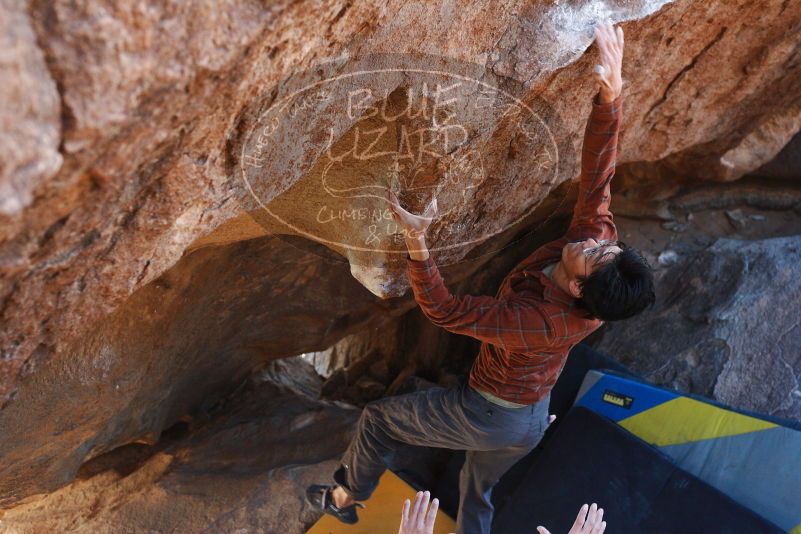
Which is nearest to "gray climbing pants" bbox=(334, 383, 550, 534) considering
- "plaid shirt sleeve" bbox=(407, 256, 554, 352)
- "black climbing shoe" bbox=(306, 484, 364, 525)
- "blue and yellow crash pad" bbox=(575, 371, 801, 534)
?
"black climbing shoe" bbox=(306, 484, 364, 525)

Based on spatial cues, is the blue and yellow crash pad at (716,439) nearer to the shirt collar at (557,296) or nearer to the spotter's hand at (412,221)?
the shirt collar at (557,296)

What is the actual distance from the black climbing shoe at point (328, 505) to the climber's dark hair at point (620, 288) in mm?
1247

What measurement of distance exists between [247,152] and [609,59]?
87cm

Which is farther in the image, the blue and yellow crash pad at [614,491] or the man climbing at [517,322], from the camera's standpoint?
the blue and yellow crash pad at [614,491]

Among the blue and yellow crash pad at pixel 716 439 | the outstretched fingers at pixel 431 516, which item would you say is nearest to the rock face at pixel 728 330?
the blue and yellow crash pad at pixel 716 439

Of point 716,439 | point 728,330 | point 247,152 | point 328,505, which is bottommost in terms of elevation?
point 328,505

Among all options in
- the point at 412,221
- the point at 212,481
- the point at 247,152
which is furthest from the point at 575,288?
the point at 212,481

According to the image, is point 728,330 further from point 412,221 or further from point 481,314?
point 412,221

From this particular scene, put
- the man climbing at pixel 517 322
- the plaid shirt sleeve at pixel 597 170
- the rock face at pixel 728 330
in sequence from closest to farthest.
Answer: the man climbing at pixel 517 322 < the plaid shirt sleeve at pixel 597 170 < the rock face at pixel 728 330

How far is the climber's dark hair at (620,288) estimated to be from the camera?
1.55 meters

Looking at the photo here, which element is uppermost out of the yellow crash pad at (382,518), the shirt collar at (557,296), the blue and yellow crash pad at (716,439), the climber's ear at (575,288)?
the climber's ear at (575,288)

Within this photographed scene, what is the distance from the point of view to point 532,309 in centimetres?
169

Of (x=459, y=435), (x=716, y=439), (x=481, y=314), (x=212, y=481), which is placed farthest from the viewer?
(x=212, y=481)

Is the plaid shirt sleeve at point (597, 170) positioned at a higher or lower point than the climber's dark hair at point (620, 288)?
higher
